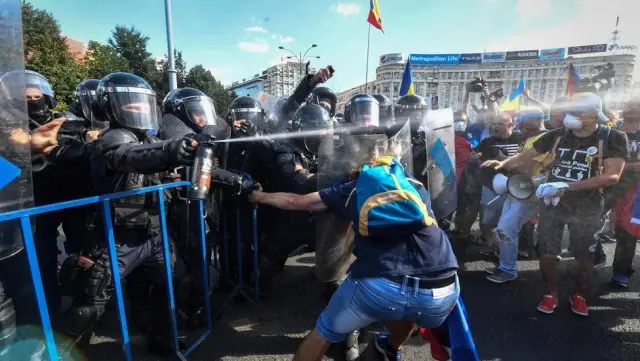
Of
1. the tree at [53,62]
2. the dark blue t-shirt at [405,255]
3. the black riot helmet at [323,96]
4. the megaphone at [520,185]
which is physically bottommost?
the dark blue t-shirt at [405,255]

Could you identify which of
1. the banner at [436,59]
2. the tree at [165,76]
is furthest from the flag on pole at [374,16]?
the banner at [436,59]

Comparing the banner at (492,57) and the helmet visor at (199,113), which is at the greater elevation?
the banner at (492,57)

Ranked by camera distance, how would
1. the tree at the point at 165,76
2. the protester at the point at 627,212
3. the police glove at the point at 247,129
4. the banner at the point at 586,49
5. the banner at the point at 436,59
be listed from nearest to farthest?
the police glove at the point at 247,129, the protester at the point at 627,212, the tree at the point at 165,76, the banner at the point at 586,49, the banner at the point at 436,59

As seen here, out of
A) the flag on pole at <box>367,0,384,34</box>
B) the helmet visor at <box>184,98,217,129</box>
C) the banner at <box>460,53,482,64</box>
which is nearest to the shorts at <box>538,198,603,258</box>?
the helmet visor at <box>184,98,217,129</box>

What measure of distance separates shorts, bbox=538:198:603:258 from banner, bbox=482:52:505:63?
87.9 meters

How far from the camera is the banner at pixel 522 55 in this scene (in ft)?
250

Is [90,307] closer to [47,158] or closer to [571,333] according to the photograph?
[47,158]

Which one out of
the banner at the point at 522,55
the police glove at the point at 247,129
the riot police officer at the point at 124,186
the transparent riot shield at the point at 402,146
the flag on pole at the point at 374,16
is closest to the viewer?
the riot police officer at the point at 124,186

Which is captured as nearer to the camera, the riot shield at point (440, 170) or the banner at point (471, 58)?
the riot shield at point (440, 170)

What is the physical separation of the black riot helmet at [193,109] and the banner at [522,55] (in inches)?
3585

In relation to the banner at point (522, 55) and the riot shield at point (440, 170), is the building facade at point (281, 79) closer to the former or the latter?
the riot shield at point (440, 170)

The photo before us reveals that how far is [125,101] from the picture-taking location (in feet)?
7.34

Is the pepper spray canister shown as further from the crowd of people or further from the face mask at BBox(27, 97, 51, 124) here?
the face mask at BBox(27, 97, 51, 124)

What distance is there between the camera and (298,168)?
9.77 ft
